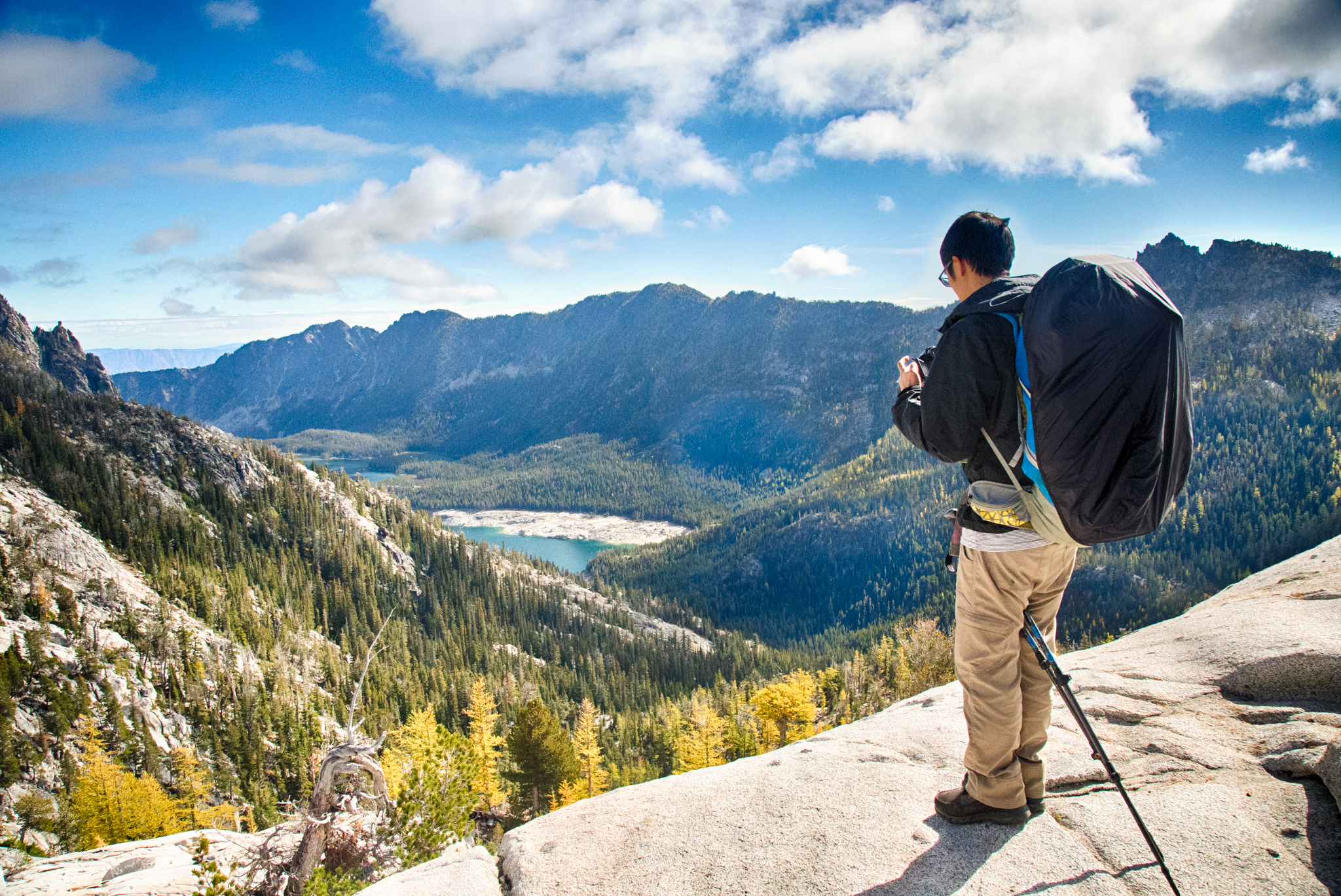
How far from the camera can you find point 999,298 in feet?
14.3

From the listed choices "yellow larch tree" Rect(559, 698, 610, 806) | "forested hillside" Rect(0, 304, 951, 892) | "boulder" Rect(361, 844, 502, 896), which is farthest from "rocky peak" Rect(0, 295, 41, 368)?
"boulder" Rect(361, 844, 502, 896)

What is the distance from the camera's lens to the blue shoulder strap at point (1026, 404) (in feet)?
13.6

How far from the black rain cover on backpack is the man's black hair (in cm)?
81

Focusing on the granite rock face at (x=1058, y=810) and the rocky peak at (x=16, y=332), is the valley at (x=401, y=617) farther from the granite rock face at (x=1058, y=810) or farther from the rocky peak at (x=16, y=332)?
the granite rock face at (x=1058, y=810)

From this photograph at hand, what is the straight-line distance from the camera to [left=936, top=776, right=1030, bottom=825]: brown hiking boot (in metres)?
5.35

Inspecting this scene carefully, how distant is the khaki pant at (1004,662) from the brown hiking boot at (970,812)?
0.07 m

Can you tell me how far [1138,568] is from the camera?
134 m

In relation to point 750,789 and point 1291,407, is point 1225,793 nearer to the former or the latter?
point 750,789

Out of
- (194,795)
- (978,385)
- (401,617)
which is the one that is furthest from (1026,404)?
(401,617)

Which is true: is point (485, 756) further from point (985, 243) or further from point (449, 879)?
point (985, 243)

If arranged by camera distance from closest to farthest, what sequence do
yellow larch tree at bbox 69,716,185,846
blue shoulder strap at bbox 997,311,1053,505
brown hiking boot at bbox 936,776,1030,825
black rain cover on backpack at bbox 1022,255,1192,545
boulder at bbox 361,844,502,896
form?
black rain cover on backpack at bbox 1022,255,1192,545
blue shoulder strap at bbox 997,311,1053,505
brown hiking boot at bbox 936,776,1030,825
boulder at bbox 361,844,502,896
yellow larch tree at bbox 69,716,185,846

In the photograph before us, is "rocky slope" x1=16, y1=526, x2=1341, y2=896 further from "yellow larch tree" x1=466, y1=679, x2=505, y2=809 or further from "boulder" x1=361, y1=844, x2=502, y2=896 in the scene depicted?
"yellow larch tree" x1=466, y1=679, x2=505, y2=809

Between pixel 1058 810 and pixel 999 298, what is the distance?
4.76 metres

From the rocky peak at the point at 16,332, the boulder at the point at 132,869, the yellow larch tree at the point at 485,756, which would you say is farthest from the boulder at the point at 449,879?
the rocky peak at the point at 16,332
